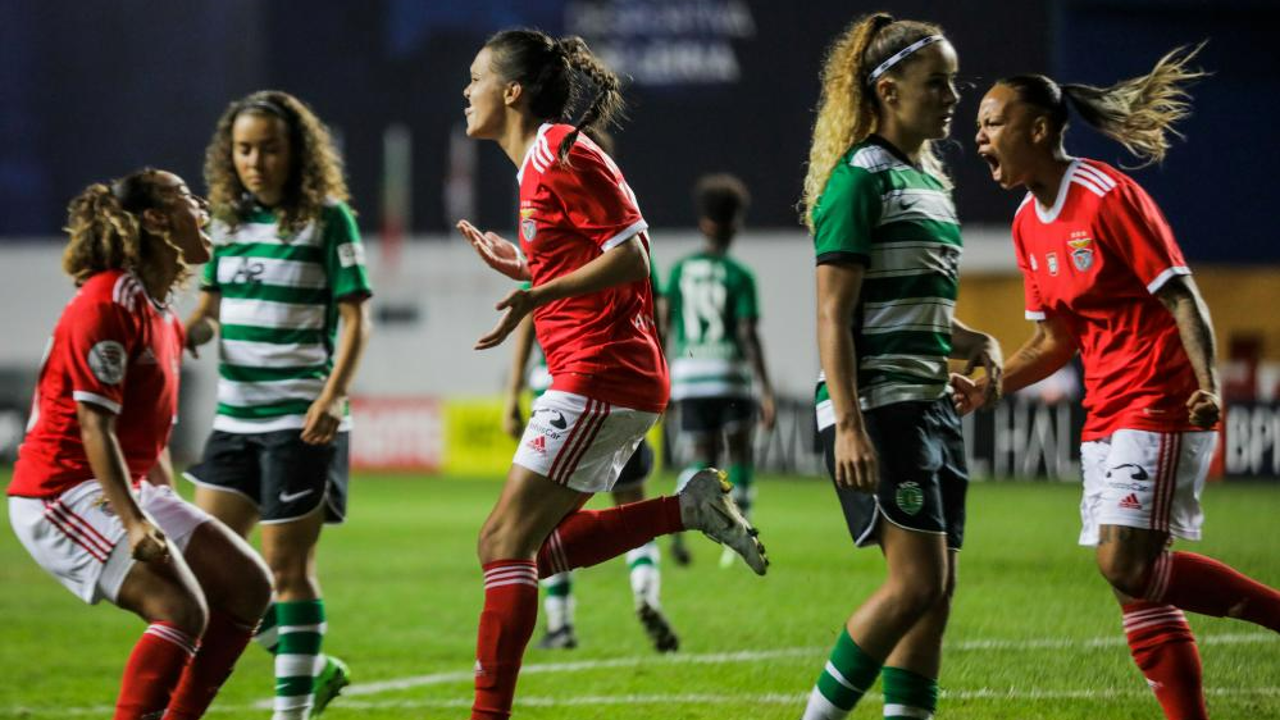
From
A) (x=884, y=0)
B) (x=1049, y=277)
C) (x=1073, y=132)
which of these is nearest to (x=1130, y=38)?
(x=884, y=0)

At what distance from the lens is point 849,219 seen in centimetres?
473

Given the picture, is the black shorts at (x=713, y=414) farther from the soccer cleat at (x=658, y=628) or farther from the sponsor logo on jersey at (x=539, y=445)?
the sponsor logo on jersey at (x=539, y=445)

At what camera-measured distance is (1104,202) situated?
504 cm

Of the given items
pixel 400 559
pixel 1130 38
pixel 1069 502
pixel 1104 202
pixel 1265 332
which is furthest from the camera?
pixel 1265 332

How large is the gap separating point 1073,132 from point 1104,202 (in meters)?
9.16

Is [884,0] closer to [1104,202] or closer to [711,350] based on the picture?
[711,350]

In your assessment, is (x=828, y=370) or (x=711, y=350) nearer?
(x=828, y=370)

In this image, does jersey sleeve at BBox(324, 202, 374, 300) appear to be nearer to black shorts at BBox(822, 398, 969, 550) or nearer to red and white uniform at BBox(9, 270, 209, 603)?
red and white uniform at BBox(9, 270, 209, 603)

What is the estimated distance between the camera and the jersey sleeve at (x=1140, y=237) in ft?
16.1

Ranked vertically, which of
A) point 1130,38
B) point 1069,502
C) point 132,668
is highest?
point 1130,38

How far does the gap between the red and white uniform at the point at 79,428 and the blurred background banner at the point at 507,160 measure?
40.9 feet

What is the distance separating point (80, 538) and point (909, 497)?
2.32 m

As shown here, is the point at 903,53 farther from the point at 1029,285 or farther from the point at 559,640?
the point at 559,640

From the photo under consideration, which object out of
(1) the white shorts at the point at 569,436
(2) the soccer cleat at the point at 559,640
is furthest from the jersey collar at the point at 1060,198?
(2) the soccer cleat at the point at 559,640
